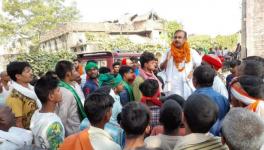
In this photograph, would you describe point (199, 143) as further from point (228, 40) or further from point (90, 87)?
point (228, 40)

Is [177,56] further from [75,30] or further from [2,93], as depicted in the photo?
[75,30]

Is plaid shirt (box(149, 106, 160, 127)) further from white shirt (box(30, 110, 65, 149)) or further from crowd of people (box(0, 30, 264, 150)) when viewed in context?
white shirt (box(30, 110, 65, 149))

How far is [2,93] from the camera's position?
567 cm

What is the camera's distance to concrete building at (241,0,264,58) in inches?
749

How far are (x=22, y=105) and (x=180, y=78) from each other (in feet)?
7.96

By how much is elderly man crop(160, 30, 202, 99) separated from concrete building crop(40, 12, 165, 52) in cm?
2425

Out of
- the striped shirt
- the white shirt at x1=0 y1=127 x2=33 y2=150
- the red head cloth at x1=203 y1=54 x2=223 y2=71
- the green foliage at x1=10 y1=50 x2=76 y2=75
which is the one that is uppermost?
the red head cloth at x1=203 y1=54 x2=223 y2=71

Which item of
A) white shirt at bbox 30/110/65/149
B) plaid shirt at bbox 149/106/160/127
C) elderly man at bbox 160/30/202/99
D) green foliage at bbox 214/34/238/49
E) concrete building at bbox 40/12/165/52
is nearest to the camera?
white shirt at bbox 30/110/65/149

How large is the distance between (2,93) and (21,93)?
7.21ft

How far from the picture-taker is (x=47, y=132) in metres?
2.94

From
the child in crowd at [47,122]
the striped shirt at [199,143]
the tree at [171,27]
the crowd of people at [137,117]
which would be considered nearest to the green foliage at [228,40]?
the tree at [171,27]

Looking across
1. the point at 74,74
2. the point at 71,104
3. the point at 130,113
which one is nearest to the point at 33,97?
the point at 71,104

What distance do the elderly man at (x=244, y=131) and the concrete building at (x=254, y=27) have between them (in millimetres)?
Answer: 18405

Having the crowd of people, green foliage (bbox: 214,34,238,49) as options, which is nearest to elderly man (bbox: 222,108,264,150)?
the crowd of people
